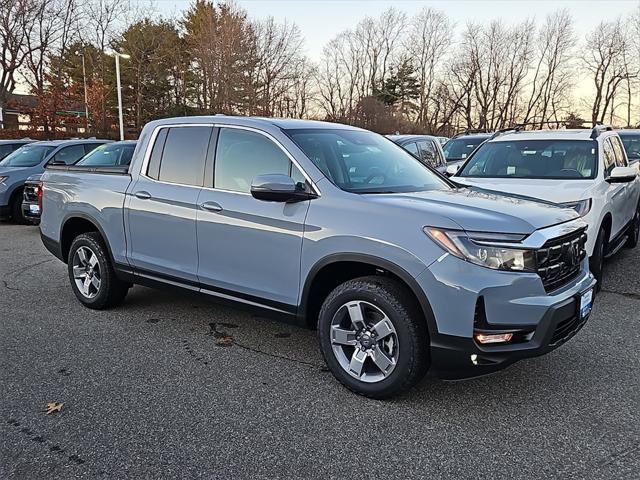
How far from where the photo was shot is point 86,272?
5.33 m

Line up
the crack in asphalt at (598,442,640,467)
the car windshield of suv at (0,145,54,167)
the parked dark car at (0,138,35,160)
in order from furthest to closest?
1. the parked dark car at (0,138,35,160)
2. the car windshield of suv at (0,145,54,167)
3. the crack in asphalt at (598,442,640,467)

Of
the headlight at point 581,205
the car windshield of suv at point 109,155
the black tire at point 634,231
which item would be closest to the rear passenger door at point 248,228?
the headlight at point 581,205

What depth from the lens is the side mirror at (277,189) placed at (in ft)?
11.4

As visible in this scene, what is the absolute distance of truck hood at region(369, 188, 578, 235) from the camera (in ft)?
10.1

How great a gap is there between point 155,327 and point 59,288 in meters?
2.03

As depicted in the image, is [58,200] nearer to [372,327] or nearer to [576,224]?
[372,327]

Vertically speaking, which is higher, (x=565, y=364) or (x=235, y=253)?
(x=235, y=253)

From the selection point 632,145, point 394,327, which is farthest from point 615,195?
point 632,145

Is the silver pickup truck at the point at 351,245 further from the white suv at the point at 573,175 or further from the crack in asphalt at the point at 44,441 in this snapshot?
the white suv at the point at 573,175

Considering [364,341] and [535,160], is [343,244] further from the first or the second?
[535,160]

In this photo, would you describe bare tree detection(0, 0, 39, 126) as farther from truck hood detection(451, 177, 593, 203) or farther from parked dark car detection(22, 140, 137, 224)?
truck hood detection(451, 177, 593, 203)

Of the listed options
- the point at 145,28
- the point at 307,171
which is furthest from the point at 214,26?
the point at 307,171

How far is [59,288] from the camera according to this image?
614 cm

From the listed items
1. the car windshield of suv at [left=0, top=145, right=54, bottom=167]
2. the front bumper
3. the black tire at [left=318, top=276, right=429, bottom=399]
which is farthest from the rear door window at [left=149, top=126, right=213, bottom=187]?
the car windshield of suv at [left=0, top=145, right=54, bottom=167]
